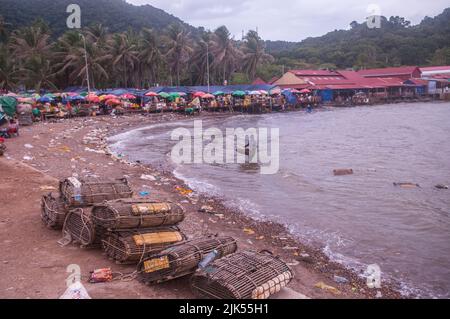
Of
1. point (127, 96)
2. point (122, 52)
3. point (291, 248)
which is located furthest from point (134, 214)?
point (122, 52)

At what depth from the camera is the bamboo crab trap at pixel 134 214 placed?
636 centimetres

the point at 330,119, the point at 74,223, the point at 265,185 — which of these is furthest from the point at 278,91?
the point at 74,223

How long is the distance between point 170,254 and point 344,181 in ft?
33.4

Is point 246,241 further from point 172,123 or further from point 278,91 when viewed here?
point 278,91

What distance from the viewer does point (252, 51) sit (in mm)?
59531

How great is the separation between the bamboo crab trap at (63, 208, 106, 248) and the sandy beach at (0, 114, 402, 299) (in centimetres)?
17

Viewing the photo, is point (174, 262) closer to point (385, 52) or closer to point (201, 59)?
point (201, 59)

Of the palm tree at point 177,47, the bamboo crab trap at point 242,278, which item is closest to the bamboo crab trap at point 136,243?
the bamboo crab trap at point 242,278

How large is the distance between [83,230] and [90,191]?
99cm

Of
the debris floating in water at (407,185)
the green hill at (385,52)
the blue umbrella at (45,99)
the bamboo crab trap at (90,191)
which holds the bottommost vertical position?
the debris floating in water at (407,185)

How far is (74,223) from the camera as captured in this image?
721 centimetres

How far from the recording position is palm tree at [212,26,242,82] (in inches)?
2184

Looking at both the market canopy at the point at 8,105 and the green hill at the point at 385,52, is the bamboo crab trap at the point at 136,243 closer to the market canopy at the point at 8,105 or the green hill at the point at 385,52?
the market canopy at the point at 8,105

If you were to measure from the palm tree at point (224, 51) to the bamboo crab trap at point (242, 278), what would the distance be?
168 ft
